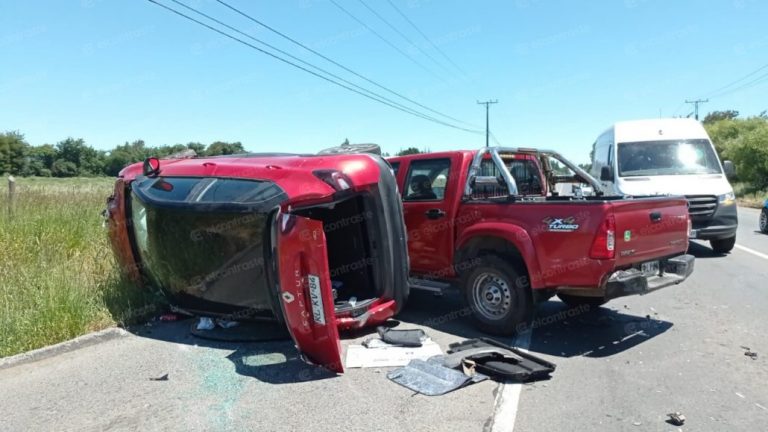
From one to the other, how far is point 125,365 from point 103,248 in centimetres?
389

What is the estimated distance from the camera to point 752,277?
860cm

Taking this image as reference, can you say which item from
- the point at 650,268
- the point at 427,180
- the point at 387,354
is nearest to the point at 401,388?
the point at 387,354

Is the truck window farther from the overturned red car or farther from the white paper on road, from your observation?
the white paper on road

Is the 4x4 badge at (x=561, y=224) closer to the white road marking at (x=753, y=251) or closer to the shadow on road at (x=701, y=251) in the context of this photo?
the shadow on road at (x=701, y=251)

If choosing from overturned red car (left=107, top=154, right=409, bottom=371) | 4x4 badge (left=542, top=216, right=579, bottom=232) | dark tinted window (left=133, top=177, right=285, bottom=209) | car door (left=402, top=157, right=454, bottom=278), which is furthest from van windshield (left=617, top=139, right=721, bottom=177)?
dark tinted window (left=133, top=177, right=285, bottom=209)

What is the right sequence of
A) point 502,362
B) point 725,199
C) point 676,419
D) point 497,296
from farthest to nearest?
point 725,199 < point 497,296 < point 502,362 < point 676,419

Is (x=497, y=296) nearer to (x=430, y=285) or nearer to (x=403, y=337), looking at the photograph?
(x=430, y=285)

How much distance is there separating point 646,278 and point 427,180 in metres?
2.64

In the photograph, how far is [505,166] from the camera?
625 cm

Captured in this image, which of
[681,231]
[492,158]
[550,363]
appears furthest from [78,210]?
[681,231]

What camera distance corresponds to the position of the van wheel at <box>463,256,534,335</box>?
5473mm

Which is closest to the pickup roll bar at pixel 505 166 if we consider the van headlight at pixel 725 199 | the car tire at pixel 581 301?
the car tire at pixel 581 301

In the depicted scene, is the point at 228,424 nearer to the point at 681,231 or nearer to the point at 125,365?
the point at 125,365

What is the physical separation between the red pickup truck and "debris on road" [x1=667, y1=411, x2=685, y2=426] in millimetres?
1323
